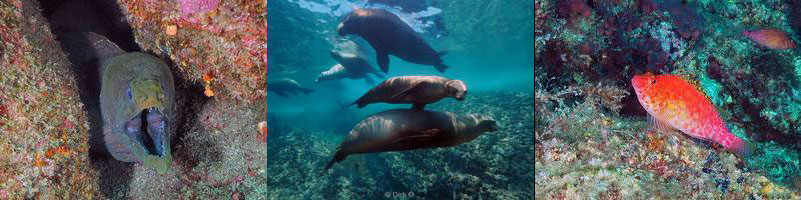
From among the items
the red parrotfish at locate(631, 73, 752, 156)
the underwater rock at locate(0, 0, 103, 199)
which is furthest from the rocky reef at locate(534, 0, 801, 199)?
the underwater rock at locate(0, 0, 103, 199)

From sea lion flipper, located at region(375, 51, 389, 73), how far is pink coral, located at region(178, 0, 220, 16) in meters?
1.28

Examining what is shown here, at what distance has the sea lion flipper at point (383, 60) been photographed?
7.28ft

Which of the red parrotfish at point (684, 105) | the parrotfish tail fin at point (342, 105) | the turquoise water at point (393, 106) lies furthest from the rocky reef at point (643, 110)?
the parrotfish tail fin at point (342, 105)

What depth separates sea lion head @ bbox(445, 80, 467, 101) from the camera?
1840 millimetres

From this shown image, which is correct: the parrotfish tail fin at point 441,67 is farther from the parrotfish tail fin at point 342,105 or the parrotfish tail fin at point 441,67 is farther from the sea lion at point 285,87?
the sea lion at point 285,87

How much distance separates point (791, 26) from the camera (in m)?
5.76

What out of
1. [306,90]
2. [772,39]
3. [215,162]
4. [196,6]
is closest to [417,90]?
[306,90]

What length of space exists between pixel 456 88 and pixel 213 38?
199 centimetres

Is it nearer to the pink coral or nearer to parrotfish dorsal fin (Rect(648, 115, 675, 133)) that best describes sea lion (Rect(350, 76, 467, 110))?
the pink coral

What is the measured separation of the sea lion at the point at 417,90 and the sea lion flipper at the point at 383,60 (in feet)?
0.70

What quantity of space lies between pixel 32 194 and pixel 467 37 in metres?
2.85

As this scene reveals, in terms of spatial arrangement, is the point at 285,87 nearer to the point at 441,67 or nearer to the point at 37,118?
the point at 441,67

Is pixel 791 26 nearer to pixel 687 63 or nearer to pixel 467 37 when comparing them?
pixel 687 63

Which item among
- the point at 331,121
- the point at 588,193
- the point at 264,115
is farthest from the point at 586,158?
the point at 264,115
